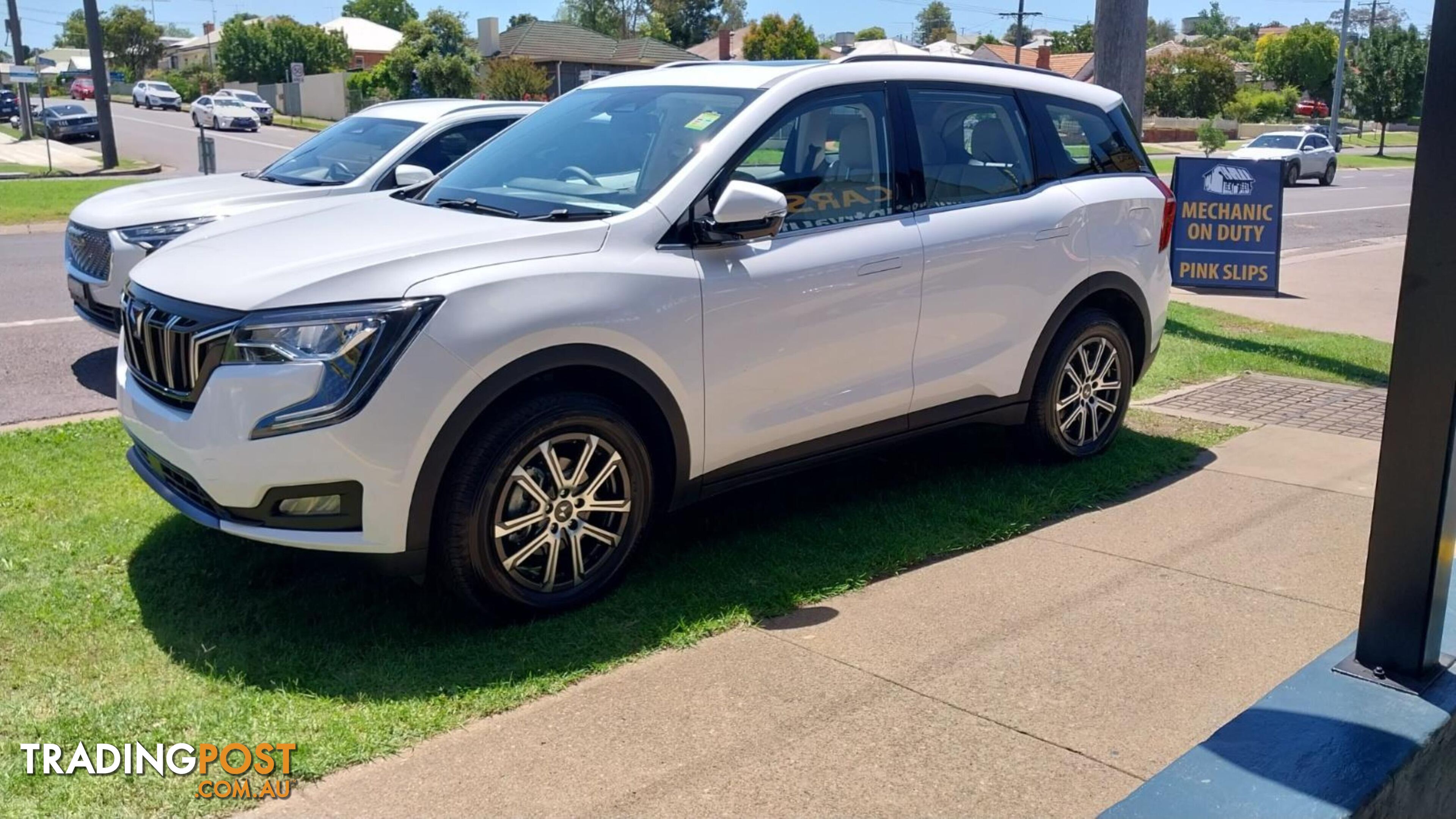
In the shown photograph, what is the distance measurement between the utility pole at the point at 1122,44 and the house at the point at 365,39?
271ft

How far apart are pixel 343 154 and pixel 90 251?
195 cm

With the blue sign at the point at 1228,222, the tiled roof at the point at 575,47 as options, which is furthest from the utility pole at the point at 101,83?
the tiled roof at the point at 575,47

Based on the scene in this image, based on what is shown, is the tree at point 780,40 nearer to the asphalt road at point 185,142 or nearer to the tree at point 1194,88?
the tree at point 1194,88

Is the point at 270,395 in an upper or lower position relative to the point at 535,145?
lower

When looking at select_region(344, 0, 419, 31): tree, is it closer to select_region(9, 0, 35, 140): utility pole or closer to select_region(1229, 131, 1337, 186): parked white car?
select_region(9, 0, 35, 140): utility pole

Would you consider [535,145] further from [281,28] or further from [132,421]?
[281,28]

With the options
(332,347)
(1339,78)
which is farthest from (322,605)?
(1339,78)

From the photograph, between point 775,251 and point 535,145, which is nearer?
point 775,251

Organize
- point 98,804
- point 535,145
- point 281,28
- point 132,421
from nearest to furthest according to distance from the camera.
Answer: point 98,804
point 132,421
point 535,145
point 281,28

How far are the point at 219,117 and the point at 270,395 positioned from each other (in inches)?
1908

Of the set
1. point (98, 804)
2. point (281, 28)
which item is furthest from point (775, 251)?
point (281, 28)

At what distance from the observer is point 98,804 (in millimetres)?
3199

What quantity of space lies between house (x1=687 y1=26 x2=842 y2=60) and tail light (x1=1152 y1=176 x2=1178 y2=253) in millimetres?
53861

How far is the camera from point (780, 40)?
66000mm
